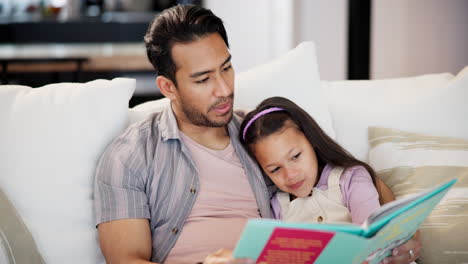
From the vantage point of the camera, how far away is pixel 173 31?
1.67m

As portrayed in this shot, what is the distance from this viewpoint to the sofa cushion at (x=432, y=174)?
64.2 inches

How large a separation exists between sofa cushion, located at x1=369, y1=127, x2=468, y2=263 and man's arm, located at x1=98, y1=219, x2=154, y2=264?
0.75 meters

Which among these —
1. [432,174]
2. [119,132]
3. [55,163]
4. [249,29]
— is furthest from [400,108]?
[249,29]

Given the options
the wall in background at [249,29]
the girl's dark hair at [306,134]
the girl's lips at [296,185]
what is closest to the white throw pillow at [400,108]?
the girl's dark hair at [306,134]

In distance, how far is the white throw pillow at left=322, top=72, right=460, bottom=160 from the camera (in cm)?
190

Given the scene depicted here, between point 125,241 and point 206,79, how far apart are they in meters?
0.49

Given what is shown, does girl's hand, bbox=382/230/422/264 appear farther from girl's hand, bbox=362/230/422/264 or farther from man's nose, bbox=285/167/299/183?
man's nose, bbox=285/167/299/183

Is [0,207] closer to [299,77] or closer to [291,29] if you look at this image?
[299,77]

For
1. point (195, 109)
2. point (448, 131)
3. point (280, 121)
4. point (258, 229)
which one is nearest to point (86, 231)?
point (195, 109)

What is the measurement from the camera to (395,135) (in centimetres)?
186

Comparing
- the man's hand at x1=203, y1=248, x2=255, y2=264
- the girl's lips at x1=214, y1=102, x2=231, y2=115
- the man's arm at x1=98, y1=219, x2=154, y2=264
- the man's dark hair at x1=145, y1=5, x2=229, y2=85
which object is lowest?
the man's arm at x1=98, y1=219, x2=154, y2=264

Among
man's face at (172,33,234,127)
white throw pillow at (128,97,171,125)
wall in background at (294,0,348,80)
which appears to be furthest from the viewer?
wall in background at (294,0,348,80)

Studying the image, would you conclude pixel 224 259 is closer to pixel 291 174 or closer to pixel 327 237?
pixel 327 237

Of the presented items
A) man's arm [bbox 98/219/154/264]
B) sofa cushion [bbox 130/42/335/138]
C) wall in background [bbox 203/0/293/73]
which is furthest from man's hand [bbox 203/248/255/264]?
wall in background [bbox 203/0/293/73]
